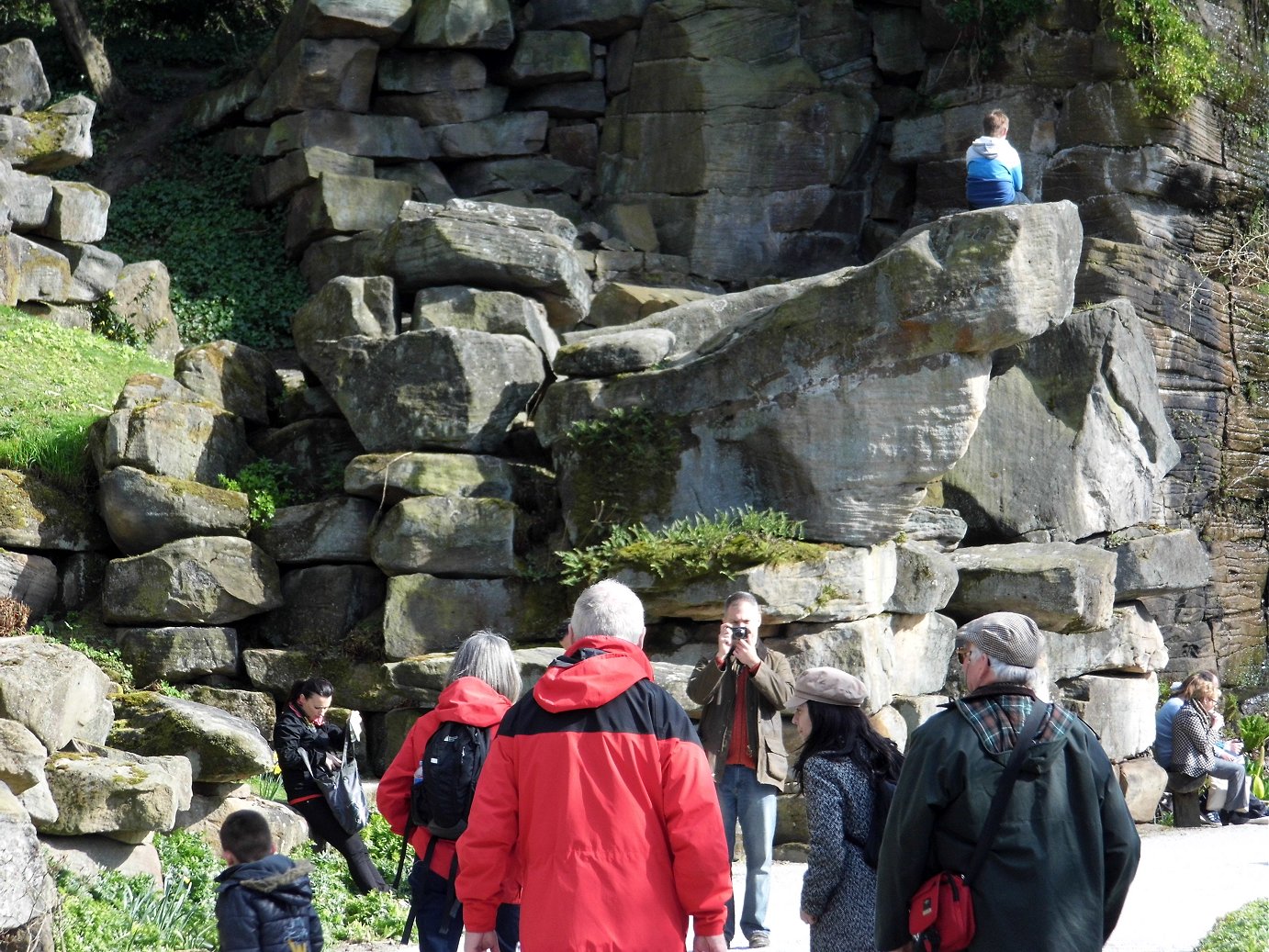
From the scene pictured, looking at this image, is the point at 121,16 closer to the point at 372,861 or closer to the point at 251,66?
the point at 251,66

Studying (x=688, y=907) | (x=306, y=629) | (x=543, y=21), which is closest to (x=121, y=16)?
(x=543, y=21)

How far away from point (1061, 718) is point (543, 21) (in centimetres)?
1704

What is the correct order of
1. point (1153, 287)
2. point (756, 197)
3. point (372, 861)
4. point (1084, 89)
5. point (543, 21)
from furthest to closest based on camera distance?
point (543, 21) → point (756, 197) → point (1084, 89) → point (1153, 287) → point (372, 861)

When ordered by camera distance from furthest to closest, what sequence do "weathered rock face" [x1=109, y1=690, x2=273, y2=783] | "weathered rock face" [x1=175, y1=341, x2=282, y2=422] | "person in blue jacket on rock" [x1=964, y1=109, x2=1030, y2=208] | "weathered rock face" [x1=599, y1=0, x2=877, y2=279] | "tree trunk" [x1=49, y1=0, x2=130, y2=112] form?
"tree trunk" [x1=49, y1=0, x2=130, y2=112] < "weathered rock face" [x1=599, y1=0, x2=877, y2=279] < "weathered rock face" [x1=175, y1=341, x2=282, y2=422] < "person in blue jacket on rock" [x1=964, y1=109, x2=1030, y2=208] < "weathered rock face" [x1=109, y1=690, x2=273, y2=783]

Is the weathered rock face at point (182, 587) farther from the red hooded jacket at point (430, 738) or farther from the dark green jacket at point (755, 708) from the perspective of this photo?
the red hooded jacket at point (430, 738)

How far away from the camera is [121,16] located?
22.3 metres

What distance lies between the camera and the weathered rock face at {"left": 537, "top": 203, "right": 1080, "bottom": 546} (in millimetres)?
9398

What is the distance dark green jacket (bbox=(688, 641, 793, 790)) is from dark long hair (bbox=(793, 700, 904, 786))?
2.01m

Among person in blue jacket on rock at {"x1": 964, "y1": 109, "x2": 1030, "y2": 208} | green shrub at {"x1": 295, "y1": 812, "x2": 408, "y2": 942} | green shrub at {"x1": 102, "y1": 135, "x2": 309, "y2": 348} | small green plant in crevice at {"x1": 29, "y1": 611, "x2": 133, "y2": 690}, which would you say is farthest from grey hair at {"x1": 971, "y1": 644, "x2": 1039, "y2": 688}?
green shrub at {"x1": 102, "y1": 135, "x2": 309, "y2": 348}

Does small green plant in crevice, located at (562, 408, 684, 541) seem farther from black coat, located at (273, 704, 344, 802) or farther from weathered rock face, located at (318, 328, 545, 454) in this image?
black coat, located at (273, 704, 344, 802)

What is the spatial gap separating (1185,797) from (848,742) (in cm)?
762

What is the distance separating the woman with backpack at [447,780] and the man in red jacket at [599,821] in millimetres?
1003

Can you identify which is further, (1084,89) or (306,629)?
(1084,89)

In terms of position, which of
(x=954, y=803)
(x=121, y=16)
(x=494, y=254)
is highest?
(x=121, y=16)
